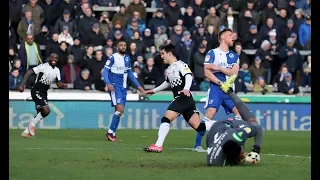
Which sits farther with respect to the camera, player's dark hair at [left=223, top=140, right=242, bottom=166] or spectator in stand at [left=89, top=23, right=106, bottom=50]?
spectator in stand at [left=89, top=23, right=106, bottom=50]

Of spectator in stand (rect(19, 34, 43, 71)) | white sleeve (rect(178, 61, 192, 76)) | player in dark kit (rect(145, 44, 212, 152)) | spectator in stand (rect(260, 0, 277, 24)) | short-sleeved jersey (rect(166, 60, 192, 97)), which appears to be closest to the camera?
player in dark kit (rect(145, 44, 212, 152))

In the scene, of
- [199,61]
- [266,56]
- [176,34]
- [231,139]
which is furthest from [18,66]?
[231,139]

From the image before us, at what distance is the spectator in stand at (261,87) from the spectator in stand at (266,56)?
1.24m

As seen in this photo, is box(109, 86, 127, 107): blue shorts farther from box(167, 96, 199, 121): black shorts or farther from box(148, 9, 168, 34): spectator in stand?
box(148, 9, 168, 34): spectator in stand

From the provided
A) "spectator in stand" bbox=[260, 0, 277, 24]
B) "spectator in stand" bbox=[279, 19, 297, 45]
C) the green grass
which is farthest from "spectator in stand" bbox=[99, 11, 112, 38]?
the green grass

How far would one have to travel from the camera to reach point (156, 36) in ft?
92.2

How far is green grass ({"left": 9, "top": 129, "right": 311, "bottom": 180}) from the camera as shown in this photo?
35.2 feet

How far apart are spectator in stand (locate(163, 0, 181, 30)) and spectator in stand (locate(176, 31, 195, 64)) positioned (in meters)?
1.32

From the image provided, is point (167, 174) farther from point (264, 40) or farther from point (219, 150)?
point (264, 40)

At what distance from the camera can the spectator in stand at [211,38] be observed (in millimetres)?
27859

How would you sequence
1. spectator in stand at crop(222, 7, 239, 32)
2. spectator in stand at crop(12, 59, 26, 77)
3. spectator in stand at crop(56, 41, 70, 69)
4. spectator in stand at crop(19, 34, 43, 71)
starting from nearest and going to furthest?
spectator in stand at crop(12, 59, 26, 77) → spectator in stand at crop(19, 34, 43, 71) → spectator in stand at crop(56, 41, 70, 69) → spectator in stand at crop(222, 7, 239, 32)

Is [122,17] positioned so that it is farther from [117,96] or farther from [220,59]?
[220,59]

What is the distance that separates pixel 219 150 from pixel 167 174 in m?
Result: 1.20
